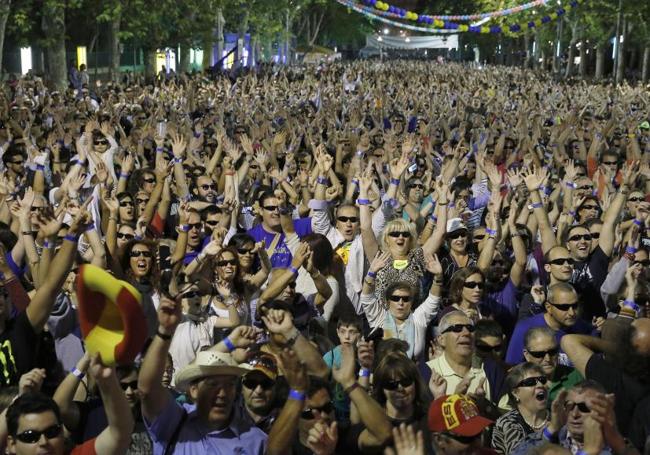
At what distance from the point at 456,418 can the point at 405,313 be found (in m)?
2.17

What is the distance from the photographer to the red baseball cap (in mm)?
4812

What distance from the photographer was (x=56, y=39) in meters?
31.3

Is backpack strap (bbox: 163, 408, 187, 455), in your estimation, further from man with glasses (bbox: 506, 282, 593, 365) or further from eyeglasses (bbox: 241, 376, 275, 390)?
man with glasses (bbox: 506, 282, 593, 365)

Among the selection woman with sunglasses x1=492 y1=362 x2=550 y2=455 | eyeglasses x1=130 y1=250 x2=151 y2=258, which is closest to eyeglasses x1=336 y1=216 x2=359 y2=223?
eyeglasses x1=130 y1=250 x2=151 y2=258

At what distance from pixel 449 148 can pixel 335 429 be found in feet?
32.0

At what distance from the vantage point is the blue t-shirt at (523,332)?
22.5 feet

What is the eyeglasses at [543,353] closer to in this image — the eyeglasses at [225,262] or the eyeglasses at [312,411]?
the eyeglasses at [312,411]

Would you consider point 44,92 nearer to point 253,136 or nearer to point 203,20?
point 253,136

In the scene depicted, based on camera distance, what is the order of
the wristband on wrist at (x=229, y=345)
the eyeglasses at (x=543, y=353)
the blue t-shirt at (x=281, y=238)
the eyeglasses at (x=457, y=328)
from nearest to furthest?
the wristband on wrist at (x=229, y=345) < the eyeglasses at (x=543, y=353) < the eyeglasses at (x=457, y=328) < the blue t-shirt at (x=281, y=238)

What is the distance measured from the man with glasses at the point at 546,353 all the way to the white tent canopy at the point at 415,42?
93702 millimetres

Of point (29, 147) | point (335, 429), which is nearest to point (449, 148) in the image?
point (29, 147)

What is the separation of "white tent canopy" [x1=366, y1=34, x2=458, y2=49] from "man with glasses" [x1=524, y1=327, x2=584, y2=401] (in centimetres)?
9370

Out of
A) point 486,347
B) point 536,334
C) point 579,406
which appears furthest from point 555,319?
point 579,406

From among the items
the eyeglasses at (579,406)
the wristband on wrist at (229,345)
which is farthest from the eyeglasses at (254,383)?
→ the eyeglasses at (579,406)
